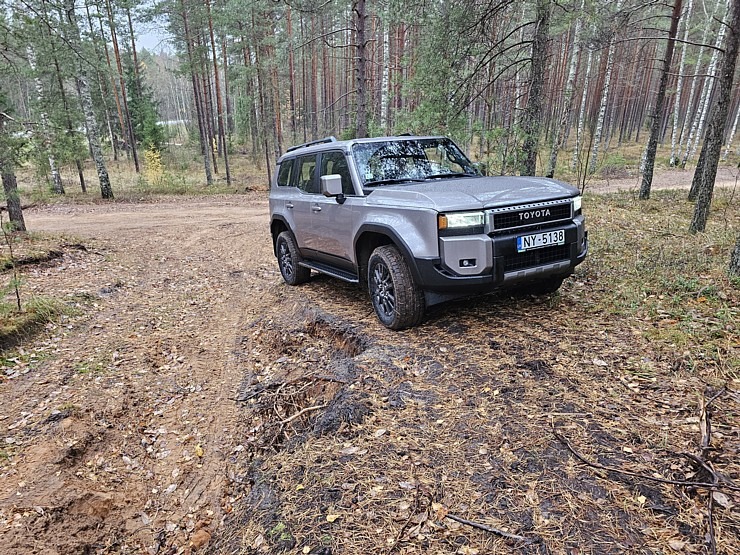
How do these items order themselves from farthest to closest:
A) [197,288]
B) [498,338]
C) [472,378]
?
[197,288] < [498,338] < [472,378]

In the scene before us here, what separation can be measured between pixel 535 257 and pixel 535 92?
Result: 18.7 feet

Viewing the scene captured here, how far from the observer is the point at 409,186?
469 centimetres

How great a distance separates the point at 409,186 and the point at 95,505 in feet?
12.8

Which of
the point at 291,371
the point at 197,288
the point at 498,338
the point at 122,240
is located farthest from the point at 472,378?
the point at 122,240

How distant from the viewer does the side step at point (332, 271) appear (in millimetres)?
5364

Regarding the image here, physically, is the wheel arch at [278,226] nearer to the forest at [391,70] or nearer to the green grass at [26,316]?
the green grass at [26,316]

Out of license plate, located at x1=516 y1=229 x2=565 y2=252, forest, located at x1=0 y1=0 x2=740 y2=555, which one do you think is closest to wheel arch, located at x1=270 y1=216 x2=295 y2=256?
forest, located at x1=0 y1=0 x2=740 y2=555

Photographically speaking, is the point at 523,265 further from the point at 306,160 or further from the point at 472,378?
the point at 306,160

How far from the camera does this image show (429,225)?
3965 millimetres

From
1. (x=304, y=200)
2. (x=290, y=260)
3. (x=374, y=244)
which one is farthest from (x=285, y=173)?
(x=374, y=244)

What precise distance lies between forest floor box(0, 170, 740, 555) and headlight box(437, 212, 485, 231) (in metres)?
1.12

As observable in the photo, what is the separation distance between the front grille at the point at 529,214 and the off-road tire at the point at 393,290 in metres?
0.97

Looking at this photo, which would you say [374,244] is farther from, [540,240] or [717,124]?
[717,124]

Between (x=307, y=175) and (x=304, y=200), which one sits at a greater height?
(x=307, y=175)
